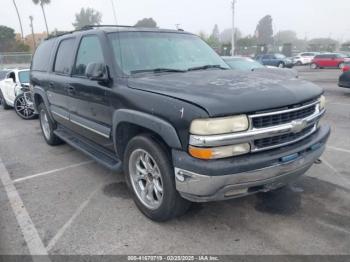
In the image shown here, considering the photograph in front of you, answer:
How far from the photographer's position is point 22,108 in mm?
9219

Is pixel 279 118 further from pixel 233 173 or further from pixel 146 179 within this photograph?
pixel 146 179

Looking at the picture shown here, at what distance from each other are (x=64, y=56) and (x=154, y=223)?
120 inches

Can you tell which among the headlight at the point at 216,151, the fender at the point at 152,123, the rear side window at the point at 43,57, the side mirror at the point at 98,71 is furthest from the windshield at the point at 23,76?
the headlight at the point at 216,151

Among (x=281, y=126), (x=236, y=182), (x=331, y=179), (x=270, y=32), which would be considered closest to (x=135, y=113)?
(x=236, y=182)

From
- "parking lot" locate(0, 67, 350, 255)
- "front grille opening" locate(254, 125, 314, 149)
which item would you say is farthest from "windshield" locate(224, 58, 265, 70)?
"front grille opening" locate(254, 125, 314, 149)

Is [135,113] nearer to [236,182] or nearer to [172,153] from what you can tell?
[172,153]

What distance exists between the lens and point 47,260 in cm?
279

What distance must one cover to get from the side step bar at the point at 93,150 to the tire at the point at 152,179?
0.31m

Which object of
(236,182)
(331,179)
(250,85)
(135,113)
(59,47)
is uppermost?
(59,47)

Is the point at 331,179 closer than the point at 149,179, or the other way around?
the point at 149,179

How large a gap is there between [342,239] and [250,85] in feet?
5.41

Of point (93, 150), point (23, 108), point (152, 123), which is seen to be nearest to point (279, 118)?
point (152, 123)

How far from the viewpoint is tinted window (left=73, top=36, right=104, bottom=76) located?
3869mm

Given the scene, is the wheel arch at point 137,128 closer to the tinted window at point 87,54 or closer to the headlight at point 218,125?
the headlight at point 218,125
